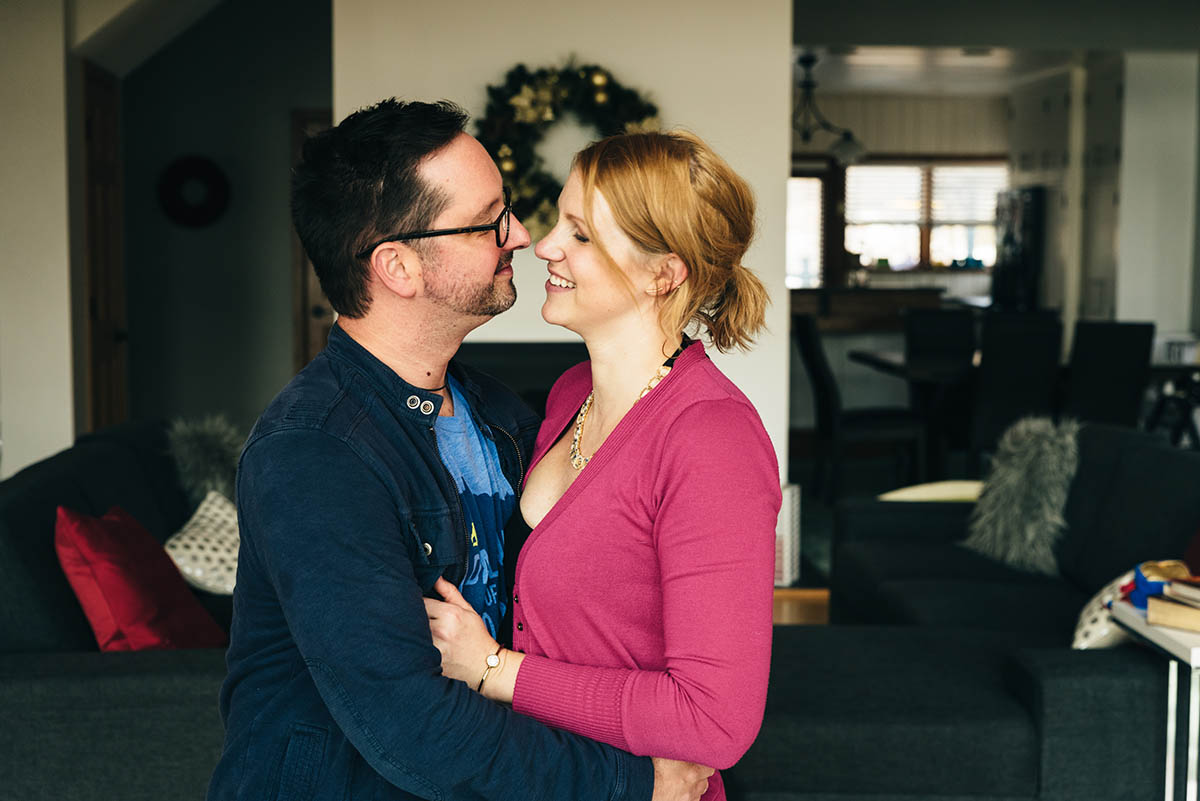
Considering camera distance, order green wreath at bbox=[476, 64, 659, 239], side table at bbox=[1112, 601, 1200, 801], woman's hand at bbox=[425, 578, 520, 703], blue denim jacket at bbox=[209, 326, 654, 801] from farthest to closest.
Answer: green wreath at bbox=[476, 64, 659, 239] < side table at bbox=[1112, 601, 1200, 801] < woman's hand at bbox=[425, 578, 520, 703] < blue denim jacket at bbox=[209, 326, 654, 801]

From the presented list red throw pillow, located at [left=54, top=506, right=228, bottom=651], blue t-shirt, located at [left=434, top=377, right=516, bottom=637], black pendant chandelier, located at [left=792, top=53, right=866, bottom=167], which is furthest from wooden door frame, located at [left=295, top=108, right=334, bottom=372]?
blue t-shirt, located at [left=434, top=377, right=516, bottom=637]

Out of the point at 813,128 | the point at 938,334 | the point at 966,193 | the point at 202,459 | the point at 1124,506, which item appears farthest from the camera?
the point at 966,193

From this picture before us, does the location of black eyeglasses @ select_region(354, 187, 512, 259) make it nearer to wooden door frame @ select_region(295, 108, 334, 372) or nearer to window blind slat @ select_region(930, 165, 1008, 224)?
wooden door frame @ select_region(295, 108, 334, 372)

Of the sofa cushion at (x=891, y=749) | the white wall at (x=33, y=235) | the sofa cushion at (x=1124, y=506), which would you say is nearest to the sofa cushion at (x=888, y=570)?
the sofa cushion at (x=1124, y=506)

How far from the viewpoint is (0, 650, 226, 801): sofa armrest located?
215cm

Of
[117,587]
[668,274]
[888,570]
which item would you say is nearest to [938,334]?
[888,570]

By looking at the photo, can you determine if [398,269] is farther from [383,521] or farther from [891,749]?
[891,749]

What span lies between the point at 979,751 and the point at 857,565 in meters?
1.48

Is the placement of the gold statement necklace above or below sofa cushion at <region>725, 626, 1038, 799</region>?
above

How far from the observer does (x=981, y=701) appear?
246 cm

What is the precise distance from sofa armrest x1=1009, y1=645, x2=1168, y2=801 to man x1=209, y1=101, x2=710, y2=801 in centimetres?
134

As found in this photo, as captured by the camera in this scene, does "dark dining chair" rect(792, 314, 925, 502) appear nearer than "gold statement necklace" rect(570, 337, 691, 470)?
No

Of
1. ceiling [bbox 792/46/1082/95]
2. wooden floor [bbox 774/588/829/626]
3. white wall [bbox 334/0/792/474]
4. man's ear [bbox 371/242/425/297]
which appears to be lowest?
wooden floor [bbox 774/588/829/626]

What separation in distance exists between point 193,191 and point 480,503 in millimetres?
6544
